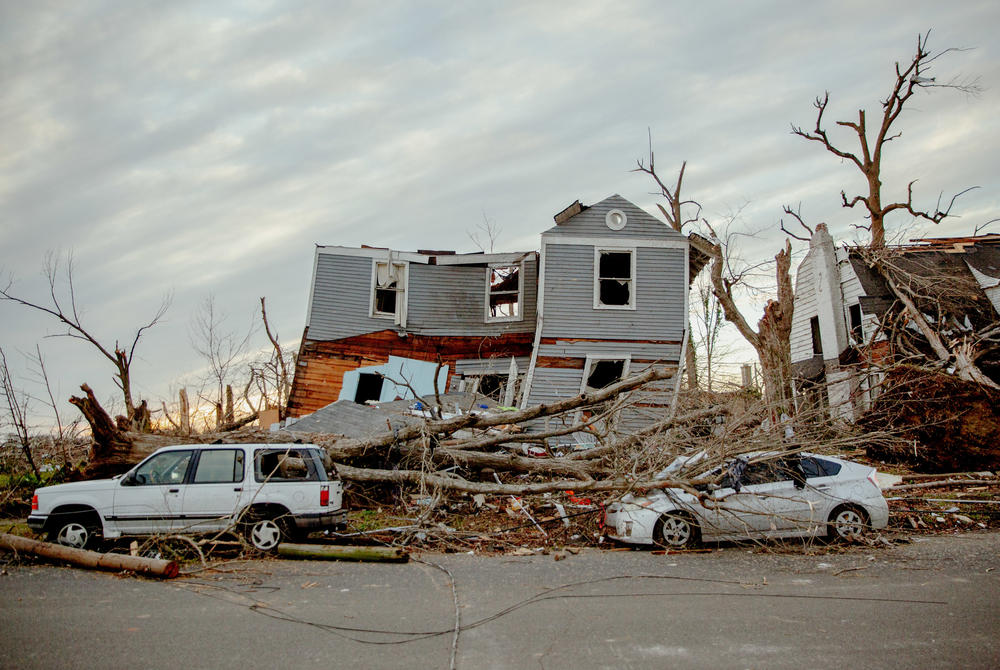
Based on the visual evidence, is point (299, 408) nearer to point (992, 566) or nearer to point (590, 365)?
point (590, 365)

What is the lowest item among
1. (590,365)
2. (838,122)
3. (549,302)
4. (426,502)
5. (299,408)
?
(426,502)

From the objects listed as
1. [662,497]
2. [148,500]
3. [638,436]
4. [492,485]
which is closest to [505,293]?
[638,436]

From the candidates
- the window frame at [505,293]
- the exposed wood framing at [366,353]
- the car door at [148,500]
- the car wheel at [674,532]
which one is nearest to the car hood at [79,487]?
the car door at [148,500]

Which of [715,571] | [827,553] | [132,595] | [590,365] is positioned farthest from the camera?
[590,365]

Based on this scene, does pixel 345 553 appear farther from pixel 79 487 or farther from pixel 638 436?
pixel 638 436

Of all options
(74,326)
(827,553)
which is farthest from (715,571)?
(74,326)

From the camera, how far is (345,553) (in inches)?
321

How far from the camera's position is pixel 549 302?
60.7ft

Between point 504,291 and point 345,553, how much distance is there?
42.5 feet

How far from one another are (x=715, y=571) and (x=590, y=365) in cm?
1115

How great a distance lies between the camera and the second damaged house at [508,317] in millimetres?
18438

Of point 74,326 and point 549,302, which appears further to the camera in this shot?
point 549,302

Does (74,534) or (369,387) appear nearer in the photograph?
(74,534)

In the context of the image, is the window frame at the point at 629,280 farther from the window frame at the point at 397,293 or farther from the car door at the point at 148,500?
the car door at the point at 148,500
